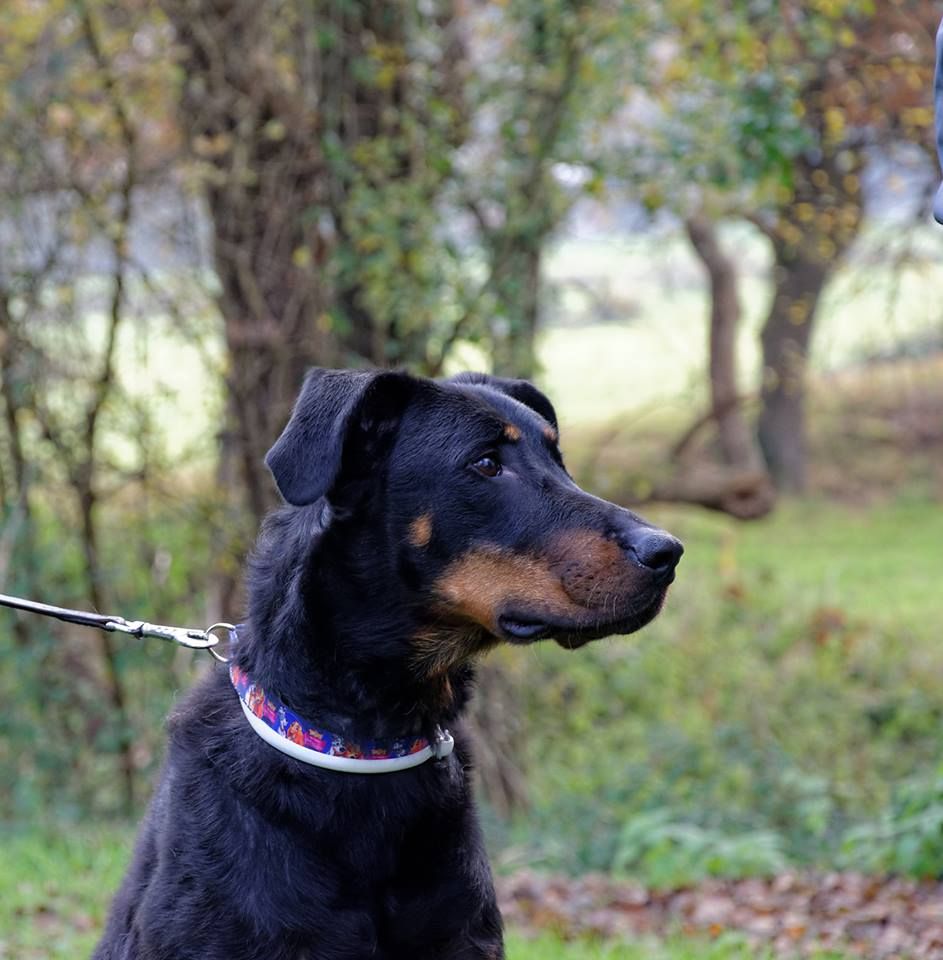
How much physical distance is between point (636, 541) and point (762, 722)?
28.0 feet

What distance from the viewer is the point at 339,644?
361 cm

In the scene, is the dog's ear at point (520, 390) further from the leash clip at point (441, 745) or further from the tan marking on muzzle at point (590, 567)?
the leash clip at point (441, 745)

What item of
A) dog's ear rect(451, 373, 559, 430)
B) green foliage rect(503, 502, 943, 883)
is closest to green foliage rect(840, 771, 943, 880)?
green foliage rect(503, 502, 943, 883)

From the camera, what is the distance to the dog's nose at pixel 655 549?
11.5 feet

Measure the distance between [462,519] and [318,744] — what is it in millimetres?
660

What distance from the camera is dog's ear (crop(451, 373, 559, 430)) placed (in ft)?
14.2

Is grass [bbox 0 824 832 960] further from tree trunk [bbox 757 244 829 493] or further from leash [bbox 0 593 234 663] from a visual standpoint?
tree trunk [bbox 757 244 829 493]

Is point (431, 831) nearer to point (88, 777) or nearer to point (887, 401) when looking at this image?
point (88, 777)

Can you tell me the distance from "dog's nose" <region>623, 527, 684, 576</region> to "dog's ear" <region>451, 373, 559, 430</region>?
796mm

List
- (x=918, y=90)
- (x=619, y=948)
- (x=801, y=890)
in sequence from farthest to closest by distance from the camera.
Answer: (x=918, y=90)
(x=801, y=890)
(x=619, y=948)

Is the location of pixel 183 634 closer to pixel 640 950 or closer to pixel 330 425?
pixel 330 425

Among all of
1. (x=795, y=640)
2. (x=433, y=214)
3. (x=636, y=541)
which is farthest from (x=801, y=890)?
(x=795, y=640)

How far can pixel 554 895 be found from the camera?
6.91m

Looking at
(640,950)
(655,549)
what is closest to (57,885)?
(640,950)
